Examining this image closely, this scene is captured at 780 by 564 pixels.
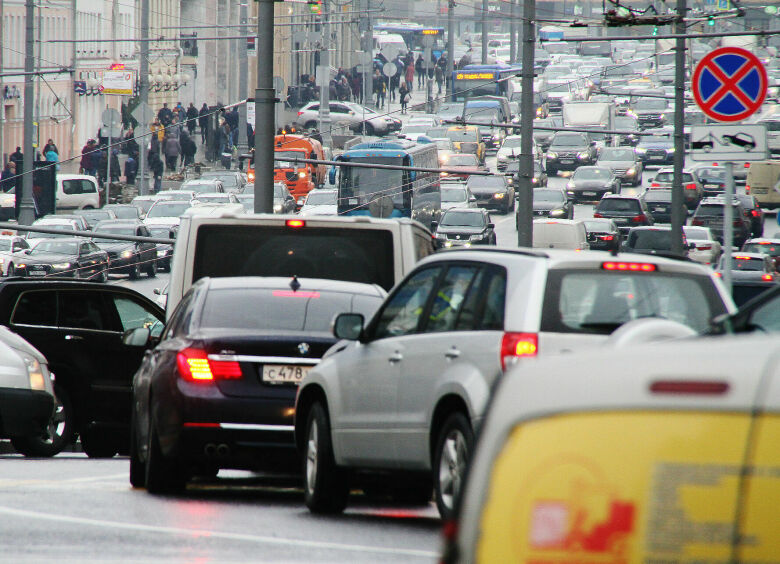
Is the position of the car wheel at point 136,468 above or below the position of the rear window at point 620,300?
below

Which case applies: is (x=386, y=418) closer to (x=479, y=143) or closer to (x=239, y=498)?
(x=239, y=498)

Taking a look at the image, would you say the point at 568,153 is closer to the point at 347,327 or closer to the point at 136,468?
the point at 136,468

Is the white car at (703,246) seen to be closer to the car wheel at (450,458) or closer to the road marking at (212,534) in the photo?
the road marking at (212,534)

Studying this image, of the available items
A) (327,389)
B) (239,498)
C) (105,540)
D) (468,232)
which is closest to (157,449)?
(239,498)

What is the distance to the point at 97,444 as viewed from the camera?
50.4ft

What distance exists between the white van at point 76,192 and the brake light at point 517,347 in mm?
51138

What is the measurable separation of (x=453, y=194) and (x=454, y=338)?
5555 centimetres

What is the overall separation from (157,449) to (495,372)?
10.2ft

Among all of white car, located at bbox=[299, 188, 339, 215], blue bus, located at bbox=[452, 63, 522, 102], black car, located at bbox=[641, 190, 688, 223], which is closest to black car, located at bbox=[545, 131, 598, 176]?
black car, located at bbox=[641, 190, 688, 223]

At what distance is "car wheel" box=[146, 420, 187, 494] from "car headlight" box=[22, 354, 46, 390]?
133 inches

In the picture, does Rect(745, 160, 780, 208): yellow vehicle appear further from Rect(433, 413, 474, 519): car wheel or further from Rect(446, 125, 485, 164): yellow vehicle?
Rect(433, 413, 474, 519): car wheel

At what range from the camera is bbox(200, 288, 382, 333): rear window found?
9820mm

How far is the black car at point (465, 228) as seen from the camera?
52469 millimetres

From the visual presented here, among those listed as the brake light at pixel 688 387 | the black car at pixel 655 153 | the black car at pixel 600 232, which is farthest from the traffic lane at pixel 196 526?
the black car at pixel 655 153
